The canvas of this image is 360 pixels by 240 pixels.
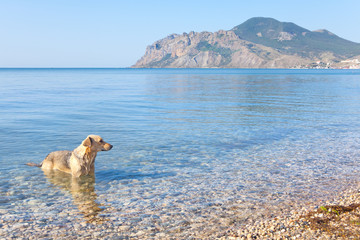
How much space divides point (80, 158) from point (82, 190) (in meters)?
1.32

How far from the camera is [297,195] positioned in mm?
9367

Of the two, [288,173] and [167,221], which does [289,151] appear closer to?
[288,173]

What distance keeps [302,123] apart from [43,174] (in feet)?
62.0

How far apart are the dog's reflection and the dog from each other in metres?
0.21

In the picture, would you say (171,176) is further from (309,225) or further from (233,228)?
(309,225)

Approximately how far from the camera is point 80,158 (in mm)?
10625

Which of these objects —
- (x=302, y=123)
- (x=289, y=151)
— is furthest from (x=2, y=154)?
(x=302, y=123)

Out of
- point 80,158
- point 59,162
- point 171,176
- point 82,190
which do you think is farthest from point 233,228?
point 59,162

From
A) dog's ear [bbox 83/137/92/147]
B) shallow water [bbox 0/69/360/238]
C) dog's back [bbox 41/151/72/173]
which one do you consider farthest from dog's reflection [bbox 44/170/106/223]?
dog's ear [bbox 83/137/92/147]

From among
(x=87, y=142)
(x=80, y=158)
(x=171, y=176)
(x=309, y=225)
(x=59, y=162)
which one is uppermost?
(x=87, y=142)

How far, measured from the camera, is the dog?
1046cm

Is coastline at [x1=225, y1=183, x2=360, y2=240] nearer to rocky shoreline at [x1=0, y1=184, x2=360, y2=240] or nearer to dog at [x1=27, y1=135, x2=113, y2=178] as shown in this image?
rocky shoreline at [x1=0, y1=184, x2=360, y2=240]

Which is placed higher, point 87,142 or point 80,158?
point 87,142

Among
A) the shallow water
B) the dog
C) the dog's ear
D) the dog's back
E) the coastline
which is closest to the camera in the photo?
the coastline
